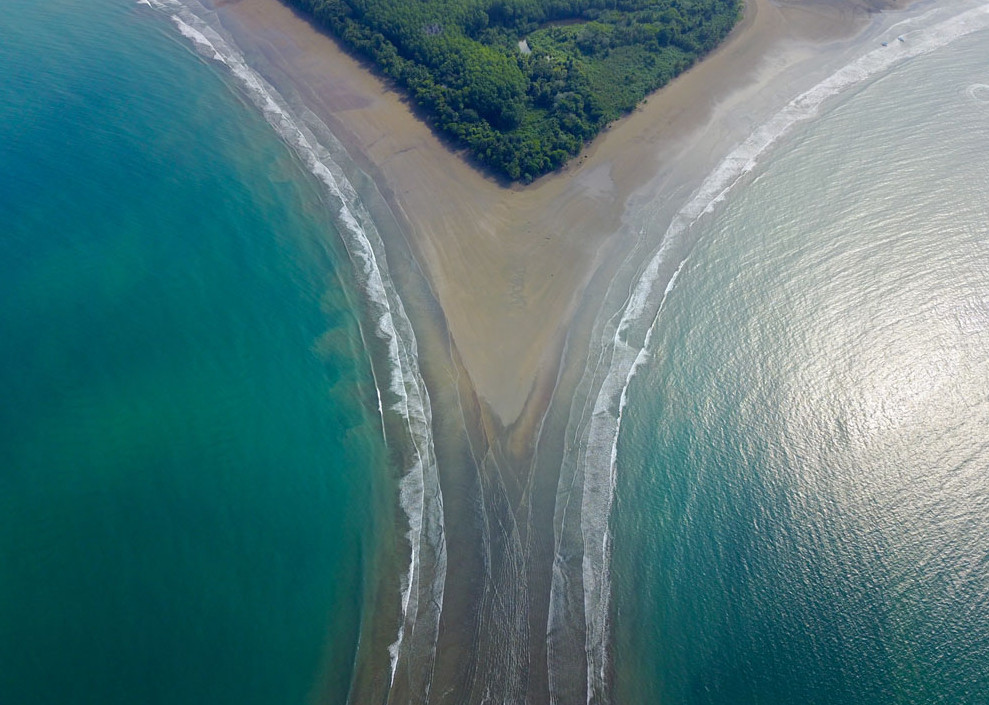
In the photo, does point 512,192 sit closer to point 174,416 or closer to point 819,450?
point 819,450

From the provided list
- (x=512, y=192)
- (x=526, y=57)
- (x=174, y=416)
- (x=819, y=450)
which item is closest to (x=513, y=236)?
(x=512, y=192)

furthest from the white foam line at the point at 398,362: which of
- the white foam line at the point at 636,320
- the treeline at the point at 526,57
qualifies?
the treeline at the point at 526,57

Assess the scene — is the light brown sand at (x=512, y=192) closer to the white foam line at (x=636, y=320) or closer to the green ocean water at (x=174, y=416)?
the white foam line at (x=636, y=320)

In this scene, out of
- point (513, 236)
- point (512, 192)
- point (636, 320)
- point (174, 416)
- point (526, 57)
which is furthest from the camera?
point (526, 57)

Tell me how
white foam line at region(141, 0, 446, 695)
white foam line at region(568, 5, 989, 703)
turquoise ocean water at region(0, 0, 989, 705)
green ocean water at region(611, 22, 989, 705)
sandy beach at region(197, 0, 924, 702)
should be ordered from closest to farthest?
green ocean water at region(611, 22, 989, 705) < turquoise ocean water at region(0, 0, 989, 705) < white foam line at region(568, 5, 989, 703) < white foam line at region(141, 0, 446, 695) < sandy beach at region(197, 0, 924, 702)

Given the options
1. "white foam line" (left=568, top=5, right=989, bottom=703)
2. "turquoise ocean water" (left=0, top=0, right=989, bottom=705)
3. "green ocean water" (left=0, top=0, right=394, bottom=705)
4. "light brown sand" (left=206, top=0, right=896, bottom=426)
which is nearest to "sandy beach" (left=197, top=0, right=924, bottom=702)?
"light brown sand" (left=206, top=0, right=896, bottom=426)

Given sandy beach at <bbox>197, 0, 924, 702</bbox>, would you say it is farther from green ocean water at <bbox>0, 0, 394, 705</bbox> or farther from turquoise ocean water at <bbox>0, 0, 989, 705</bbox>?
green ocean water at <bbox>0, 0, 394, 705</bbox>
